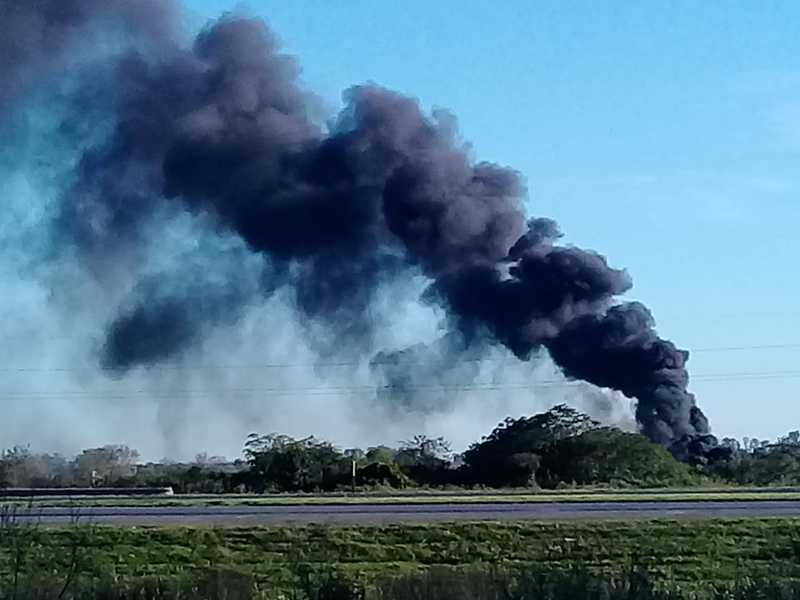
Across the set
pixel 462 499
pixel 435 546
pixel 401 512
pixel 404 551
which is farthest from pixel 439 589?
pixel 462 499

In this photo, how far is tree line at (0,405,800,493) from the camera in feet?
216

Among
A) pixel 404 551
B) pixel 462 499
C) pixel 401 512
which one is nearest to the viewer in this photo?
pixel 404 551

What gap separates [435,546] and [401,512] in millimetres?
8764

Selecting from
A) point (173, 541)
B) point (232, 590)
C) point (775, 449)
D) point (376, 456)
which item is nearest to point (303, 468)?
point (376, 456)

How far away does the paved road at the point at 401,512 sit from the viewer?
37.4 metres

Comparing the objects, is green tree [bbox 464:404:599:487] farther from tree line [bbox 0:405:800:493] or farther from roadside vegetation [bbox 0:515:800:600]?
roadside vegetation [bbox 0:515:800:600]

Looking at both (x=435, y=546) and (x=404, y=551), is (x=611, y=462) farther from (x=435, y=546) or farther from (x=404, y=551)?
(x=404, y=551)

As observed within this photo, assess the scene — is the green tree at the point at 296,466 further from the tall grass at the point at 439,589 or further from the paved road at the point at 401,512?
the tall grass at the point at 439,589

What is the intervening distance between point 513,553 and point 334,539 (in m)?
4.13

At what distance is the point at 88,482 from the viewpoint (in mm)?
77812

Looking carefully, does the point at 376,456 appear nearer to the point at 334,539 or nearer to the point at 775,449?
the point at 775,449

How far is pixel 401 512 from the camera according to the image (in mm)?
40781

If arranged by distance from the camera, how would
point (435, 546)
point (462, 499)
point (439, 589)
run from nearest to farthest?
point (439, 589) → point (435, 546) → point (462, 499)

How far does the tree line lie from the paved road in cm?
1997
